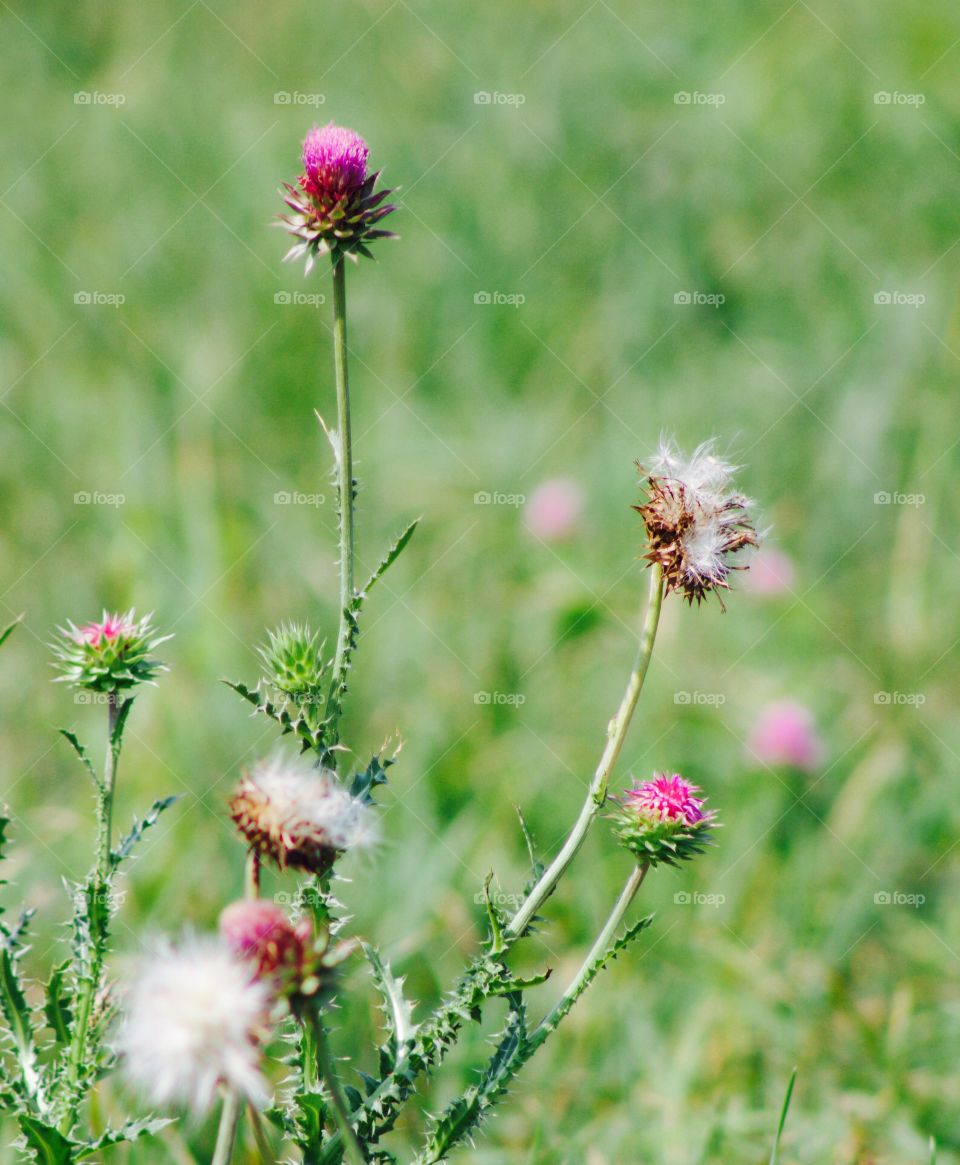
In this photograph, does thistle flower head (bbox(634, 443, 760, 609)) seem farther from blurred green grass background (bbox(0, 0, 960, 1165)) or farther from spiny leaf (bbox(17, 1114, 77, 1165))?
blurred green grass background (bbox(0, 0, 960, 1165))

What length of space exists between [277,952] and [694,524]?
2.68ft

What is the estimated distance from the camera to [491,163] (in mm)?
6312

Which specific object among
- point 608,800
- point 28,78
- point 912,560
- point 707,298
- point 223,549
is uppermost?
point 28,78

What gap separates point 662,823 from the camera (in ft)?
5.70

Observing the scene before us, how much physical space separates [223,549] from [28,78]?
12.3ft

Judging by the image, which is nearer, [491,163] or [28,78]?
[491,163]

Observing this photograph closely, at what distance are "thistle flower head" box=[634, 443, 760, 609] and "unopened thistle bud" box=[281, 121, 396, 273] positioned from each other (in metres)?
0.52

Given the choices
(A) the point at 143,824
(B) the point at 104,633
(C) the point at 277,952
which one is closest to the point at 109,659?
(B) the point at 104,633

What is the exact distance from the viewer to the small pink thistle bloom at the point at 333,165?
69.8 inches

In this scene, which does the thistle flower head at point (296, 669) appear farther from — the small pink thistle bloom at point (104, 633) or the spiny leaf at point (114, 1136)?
the spiny leaf at point (114, 1136)

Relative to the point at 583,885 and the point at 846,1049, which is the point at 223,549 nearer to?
the point at 583,885

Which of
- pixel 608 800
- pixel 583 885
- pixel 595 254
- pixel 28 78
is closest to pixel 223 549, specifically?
pixel 583 885

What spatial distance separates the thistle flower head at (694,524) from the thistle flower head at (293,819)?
0.56 m

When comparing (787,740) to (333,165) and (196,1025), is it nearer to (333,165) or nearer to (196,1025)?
(333,165)
